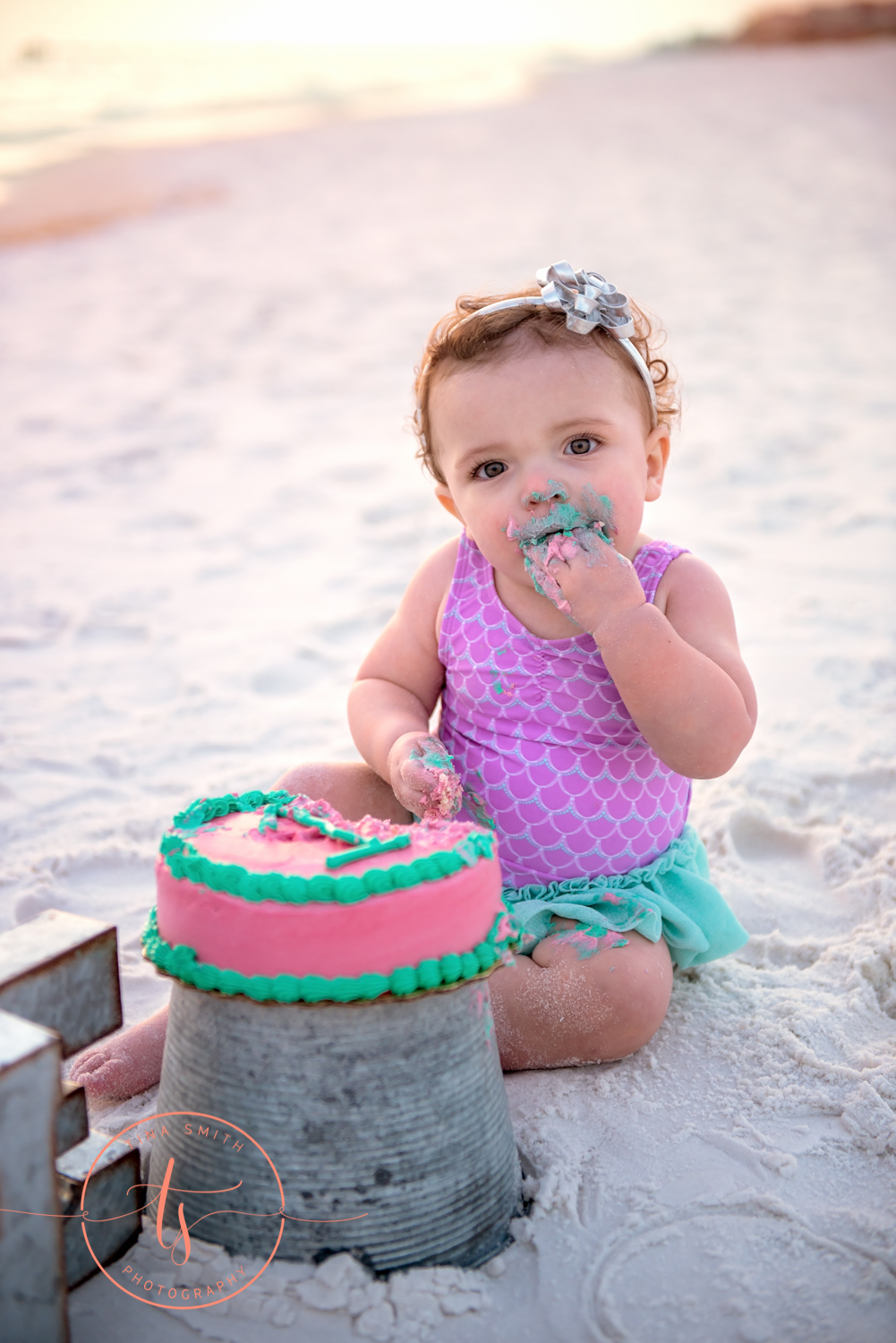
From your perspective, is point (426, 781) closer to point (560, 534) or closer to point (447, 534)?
point (560, 534)

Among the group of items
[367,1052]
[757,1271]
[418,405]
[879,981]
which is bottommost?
[879,981]

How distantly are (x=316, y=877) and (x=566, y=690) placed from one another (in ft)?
2.64

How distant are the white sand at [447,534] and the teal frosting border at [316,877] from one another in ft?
1.53

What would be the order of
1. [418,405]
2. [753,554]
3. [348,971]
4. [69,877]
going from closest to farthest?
[348,971]
[418,405]
[69,877]
[753,554]

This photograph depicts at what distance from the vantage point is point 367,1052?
1.26 m

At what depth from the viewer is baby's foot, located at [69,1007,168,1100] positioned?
1721 millimetres

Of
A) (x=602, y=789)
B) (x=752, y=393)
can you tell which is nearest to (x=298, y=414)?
(x=752, y=393)

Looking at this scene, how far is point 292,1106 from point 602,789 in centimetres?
83

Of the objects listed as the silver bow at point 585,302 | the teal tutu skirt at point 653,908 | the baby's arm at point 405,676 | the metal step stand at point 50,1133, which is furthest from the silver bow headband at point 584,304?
the metal step stand at point 50,1133

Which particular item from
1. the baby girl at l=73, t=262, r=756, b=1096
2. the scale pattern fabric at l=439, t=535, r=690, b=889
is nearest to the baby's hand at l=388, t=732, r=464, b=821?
the baby girl at l=73, t=262, r=756, b=1096

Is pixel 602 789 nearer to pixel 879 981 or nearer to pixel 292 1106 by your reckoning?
pixel 879 981

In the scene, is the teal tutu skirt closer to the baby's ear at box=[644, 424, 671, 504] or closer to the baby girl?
the baby girl

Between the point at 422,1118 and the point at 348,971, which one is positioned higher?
the point at 348,971

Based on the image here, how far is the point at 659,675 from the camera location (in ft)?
5.48
